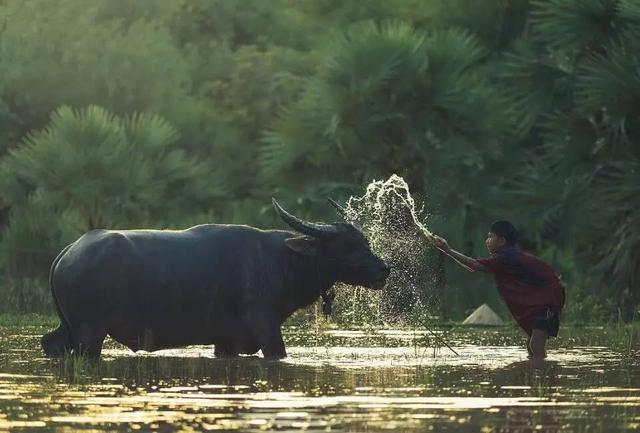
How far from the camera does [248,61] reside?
51.5 meters

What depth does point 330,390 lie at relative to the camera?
12922 millimetres

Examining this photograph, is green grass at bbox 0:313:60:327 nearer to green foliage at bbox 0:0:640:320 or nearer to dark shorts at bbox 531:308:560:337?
green foliage at bbox 0:0:640:320

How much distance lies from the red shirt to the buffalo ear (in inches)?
61.1

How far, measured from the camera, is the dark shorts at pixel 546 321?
55.0ft

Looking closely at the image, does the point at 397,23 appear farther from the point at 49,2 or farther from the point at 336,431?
the point at 336,431

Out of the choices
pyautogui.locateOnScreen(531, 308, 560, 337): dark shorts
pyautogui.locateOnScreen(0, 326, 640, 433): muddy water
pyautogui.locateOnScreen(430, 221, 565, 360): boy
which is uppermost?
pyautogui.locateOnScreen(430, 221, 565, 360): boy

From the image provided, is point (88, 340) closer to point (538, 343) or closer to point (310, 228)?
point (310, 228)

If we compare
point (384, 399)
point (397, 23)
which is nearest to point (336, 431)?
point (384, 399)

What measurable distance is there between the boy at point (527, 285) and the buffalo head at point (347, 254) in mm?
939

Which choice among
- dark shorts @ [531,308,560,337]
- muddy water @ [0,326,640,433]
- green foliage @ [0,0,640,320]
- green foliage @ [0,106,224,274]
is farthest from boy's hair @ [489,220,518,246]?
green foliage @ [0,106,224,274]

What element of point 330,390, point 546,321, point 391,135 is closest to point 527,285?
point 546,321

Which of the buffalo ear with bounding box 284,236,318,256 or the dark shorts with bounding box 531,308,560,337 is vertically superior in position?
the buffalo ear with bounding box 284,236,318,256

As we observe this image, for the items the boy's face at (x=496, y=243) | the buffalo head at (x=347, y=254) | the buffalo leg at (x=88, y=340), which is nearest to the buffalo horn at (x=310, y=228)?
the buffalo head at (x=347, y=254)

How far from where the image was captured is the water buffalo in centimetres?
1670
